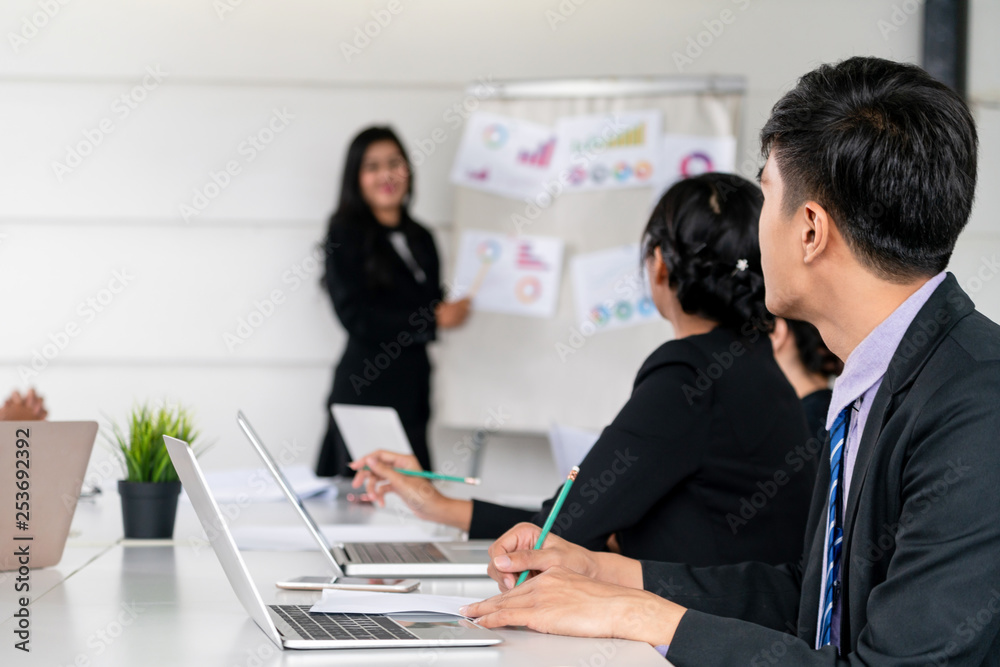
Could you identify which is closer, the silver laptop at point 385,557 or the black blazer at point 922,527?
the black blazer at point 922,527

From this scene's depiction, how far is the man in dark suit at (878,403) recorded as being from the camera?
0.78 metres

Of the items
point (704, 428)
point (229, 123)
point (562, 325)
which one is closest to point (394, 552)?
point (704, 428)

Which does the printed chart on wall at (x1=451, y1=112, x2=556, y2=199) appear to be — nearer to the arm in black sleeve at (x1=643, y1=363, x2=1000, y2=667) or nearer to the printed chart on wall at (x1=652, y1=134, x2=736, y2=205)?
the printed chart on wall at (x1=652, y1=134, x2=736, y2=205)

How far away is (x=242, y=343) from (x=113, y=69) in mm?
1150

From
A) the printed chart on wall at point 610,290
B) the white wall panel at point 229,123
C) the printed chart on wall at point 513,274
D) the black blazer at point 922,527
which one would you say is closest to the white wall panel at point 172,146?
the white wall panel at point 229,123

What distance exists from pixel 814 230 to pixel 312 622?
0.66m

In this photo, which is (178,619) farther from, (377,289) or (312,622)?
(377,289)

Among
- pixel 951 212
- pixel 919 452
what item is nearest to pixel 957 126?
pixel 951 212

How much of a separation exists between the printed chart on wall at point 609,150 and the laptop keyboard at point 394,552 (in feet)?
6.88

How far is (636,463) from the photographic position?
1.30m

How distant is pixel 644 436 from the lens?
1311 millimetres

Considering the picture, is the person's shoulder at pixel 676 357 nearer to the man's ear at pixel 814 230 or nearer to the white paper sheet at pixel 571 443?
the man's ear at pixel 814 230

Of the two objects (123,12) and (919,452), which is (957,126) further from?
(123,12)

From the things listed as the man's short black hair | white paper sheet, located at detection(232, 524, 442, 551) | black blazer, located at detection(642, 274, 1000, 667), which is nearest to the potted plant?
white paper sheet, located at detection(232, 524, 442, 551)
